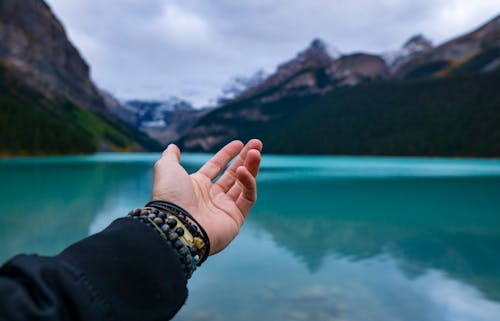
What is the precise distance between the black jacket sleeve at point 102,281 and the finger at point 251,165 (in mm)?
1021

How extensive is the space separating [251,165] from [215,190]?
0.50 meters

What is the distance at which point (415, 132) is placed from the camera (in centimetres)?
13088

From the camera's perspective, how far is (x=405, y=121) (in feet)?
468

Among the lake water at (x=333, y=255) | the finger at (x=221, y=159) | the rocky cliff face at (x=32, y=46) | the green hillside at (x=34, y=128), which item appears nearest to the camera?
the finger at (x=221, y=159)

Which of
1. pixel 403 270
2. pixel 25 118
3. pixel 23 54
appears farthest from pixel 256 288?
pixel 23 54

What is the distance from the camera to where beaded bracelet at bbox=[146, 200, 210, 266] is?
199 cm

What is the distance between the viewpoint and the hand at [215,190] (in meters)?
2.29

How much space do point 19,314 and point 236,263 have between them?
29.3 ft

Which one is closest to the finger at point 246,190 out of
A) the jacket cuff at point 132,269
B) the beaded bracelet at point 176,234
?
the beaded bracelet at point 176,234

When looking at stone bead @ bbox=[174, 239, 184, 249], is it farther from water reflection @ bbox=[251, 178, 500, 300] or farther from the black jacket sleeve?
water reflection @ bbox=[251, 178, 500, 300]

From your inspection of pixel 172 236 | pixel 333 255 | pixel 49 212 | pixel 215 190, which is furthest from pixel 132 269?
pixel 49 212

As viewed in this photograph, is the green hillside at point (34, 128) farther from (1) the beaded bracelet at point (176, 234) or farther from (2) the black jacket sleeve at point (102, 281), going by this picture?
(2) the black jacket sleeve at point (102, 281)

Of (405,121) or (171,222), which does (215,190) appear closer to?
(171,222)

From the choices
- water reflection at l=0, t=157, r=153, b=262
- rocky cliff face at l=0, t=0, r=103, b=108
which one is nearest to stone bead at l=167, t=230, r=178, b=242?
water reflection at l=0, t=157, r=153, b=262
